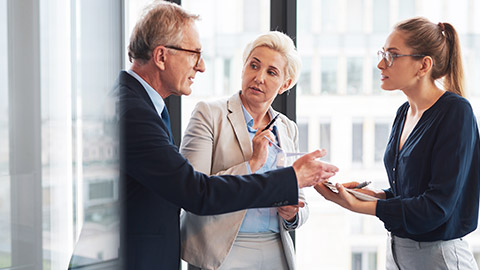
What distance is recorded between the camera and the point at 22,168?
0.52m

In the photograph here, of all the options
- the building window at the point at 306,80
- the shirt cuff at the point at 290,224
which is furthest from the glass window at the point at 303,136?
the shirt cuff at the point at 290,224

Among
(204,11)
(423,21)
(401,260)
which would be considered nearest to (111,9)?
(423,21)

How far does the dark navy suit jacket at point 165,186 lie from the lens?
1.09m

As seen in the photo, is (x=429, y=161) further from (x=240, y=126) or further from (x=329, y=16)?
(x=329, y=16)

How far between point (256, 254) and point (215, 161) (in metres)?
0.33

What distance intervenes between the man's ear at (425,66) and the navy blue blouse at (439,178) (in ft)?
0.34

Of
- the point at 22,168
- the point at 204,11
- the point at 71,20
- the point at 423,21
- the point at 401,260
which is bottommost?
the point at 401,260

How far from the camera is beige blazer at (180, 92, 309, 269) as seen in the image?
1423mm

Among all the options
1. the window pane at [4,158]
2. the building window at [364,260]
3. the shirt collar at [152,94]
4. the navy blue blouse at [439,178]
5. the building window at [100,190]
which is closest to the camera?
the window pane at [4,158]

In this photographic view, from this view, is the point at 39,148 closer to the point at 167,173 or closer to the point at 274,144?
the point at 167,173

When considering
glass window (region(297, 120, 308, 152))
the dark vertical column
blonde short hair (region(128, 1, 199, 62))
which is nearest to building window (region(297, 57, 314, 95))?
glass window (region(297, 120, 308, 152))

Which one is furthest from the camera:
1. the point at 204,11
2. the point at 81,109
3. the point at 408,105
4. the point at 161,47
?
the point at 204,11

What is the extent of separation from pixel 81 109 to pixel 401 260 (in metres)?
1.32

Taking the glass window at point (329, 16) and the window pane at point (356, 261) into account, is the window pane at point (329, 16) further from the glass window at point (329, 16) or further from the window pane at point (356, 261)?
the window pane at point (356, 261)
